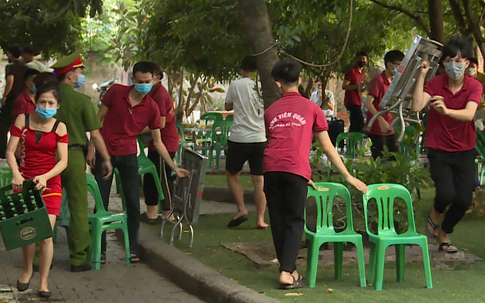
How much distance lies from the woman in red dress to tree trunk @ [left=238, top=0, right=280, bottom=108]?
6.35 feet

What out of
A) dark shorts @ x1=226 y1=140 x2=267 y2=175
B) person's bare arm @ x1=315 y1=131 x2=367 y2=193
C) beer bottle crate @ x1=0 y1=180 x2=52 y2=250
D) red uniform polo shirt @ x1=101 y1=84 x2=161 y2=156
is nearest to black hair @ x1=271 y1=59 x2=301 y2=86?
person's bare arm @ x1=315 y1=131 x2=367 y2=193

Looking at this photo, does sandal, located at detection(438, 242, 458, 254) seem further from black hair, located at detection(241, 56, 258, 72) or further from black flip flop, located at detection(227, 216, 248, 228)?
black hair, located at detection(241, 56, 258, 72)

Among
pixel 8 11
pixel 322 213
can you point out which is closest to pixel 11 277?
pixel 322 213

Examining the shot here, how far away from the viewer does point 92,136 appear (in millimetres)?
7719

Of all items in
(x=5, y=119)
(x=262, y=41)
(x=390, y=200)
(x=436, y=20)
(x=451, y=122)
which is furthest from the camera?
(x=5, y=119)

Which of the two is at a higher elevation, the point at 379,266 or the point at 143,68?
the point at 143,68

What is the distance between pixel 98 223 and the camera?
8.11 m

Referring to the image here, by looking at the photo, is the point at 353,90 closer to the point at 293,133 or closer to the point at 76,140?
the point at 76,140

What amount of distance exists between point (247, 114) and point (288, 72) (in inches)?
116

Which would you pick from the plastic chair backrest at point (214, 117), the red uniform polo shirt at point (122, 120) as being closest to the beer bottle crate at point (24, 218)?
the red uniform polo shirt at point (122, 120)

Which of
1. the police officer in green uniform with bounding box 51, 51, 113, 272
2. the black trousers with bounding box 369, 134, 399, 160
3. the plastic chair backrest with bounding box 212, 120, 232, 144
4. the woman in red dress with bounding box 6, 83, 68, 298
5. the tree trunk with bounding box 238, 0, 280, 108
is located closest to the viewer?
the woman in red dress with bounding box 6, 83, 68, 298

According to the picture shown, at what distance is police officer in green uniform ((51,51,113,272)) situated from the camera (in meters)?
7.63

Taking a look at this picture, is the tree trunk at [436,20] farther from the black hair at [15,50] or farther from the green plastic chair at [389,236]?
the black hair at [15,50]

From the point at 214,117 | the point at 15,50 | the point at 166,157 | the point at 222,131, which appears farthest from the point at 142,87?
the point at 214,117
